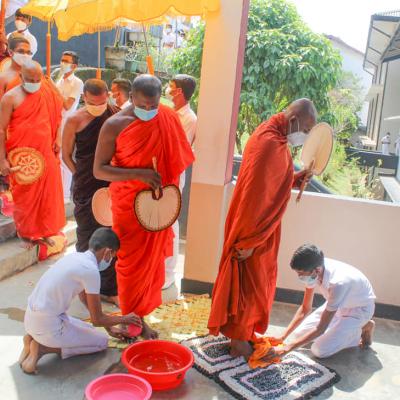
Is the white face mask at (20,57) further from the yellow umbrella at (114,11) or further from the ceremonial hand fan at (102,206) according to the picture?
the ceremonial hand fan at (102,206)

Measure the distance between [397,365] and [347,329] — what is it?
0.45 metres

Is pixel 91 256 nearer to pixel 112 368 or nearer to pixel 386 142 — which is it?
pixel 112 368

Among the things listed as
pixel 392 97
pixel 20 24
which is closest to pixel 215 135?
pixel 20 24

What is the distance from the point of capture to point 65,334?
3.43m

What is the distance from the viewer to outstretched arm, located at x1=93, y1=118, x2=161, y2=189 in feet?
11.4

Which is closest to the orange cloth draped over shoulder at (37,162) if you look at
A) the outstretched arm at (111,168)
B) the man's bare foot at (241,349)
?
the outstretched arm at (111,168)

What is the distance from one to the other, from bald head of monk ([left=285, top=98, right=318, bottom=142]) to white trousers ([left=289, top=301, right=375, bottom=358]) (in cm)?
138

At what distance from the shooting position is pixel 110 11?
4.79m

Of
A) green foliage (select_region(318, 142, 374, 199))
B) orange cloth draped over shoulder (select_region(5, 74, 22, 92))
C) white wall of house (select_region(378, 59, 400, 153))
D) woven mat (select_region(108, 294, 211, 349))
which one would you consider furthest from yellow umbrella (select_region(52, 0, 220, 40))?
white wall of house (select_region(378, 59, 400, 153))

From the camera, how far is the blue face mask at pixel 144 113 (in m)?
3.48

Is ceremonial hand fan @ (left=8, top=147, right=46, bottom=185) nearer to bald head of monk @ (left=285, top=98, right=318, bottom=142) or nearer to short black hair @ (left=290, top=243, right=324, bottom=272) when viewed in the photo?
bald head of monk @ (left=285, top=98, right=318, bottom=142)

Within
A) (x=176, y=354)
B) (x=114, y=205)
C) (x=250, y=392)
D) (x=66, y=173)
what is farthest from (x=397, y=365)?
(x=66, y=173)

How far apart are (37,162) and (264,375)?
308 cm

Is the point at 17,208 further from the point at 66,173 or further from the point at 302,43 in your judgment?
the point at 302,43
